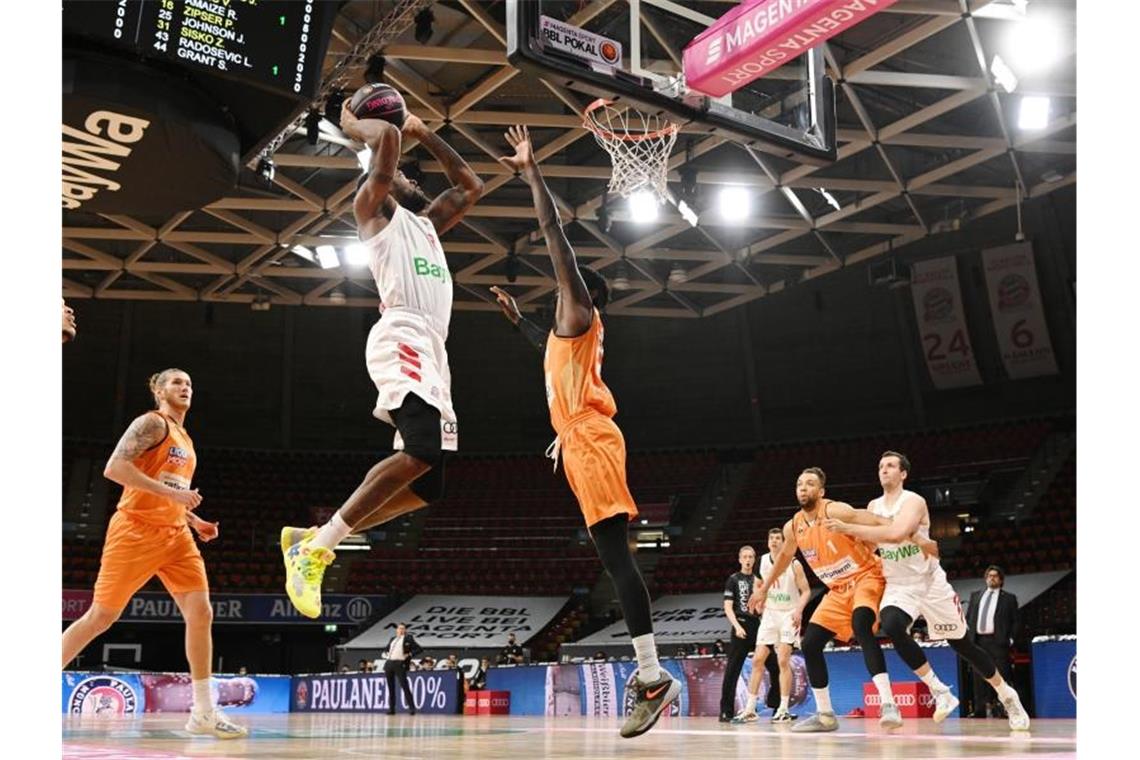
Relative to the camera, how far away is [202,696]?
6609 millimetres

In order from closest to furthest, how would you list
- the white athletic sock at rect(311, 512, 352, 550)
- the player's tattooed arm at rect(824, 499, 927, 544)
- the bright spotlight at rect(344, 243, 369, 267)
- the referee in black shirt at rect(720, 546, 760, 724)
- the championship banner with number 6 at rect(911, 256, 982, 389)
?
1. the white athletic sock at rect(311, 512, 352, 550)
2. the player's tattooed arm at rect(824, 499, 927, 544)
3. the referee in black shirt at rect(720, 546, 760, 724)
4. the bright spotlight at rect(344, 243, 369, 267)
5. the championship banner with number 6 at rect(911, 256, 982, 389)

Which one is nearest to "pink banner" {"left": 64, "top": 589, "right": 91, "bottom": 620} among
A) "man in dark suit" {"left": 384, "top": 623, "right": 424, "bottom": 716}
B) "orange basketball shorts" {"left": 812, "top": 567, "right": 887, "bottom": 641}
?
"man in dark suit" {"left": 384, "top": 623, "right": 424, "bottom": 716}

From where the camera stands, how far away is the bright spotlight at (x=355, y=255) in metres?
23.3

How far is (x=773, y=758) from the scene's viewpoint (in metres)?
4.57

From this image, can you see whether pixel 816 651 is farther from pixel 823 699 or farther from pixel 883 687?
pixel 883 687

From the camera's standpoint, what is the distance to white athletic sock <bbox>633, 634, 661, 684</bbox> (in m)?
A: 4.93

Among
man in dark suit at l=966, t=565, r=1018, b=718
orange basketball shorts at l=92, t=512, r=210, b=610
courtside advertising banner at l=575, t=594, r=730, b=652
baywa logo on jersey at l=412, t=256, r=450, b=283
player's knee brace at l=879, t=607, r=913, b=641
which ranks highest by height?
baywa logo on jersey at l=412, t=256, r=450, b=283

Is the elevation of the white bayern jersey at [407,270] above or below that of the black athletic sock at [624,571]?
above

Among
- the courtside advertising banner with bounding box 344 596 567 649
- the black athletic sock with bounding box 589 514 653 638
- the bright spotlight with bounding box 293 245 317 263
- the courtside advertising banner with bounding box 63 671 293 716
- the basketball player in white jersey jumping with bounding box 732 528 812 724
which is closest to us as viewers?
the black athletic sock with bounding box 589 514 653 638

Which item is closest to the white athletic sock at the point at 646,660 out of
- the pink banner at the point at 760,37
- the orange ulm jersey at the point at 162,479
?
the orange ulm jersey at the point at 162,479

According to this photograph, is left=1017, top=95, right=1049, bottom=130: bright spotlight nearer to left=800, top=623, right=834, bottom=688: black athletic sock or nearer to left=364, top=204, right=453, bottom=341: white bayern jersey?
left=800, top=623, right=834, bottom=688: black athletic sock

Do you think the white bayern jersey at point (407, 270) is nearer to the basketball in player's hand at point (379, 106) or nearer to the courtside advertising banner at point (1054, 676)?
the basketball in player's hand at point (379, 106)

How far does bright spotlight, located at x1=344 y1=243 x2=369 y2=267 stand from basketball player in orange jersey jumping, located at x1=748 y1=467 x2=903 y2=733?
631 inches
